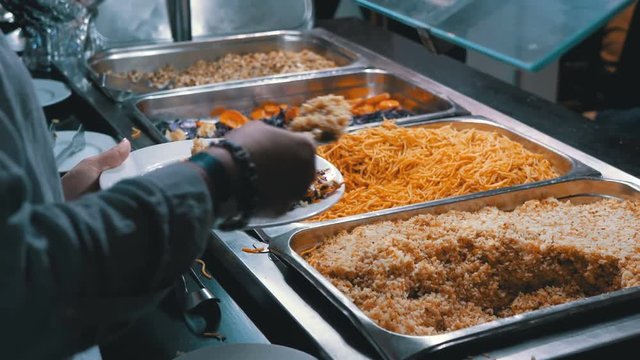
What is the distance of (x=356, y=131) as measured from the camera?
2365 mm

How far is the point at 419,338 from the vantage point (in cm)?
132

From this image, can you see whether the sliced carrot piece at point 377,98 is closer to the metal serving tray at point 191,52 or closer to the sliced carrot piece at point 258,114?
the metal serving tray at point 191,52

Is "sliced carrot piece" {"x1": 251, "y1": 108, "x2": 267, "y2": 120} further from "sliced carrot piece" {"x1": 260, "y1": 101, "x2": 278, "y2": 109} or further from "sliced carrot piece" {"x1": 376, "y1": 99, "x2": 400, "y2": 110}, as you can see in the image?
"sliced carrot piece" {"x1": 376, "y1": 99, "x2": 400, "y2": 110}

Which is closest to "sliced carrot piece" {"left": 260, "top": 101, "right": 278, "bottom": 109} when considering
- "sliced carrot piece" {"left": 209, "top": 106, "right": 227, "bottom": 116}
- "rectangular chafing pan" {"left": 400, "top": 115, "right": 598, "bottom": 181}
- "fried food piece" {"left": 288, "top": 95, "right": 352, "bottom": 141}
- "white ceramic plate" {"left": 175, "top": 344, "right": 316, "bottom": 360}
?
"sliced carrot piece" {"left": 209, "top": 106, "right": 227, "bottom": 116}

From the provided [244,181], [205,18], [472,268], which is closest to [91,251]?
[244,181]

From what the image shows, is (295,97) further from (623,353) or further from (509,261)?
(623,353)

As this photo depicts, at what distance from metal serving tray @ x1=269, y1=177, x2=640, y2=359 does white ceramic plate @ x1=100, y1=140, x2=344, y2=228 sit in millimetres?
94

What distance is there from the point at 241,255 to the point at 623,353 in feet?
2.61

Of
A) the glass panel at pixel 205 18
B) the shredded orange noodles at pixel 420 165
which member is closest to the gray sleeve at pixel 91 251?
the shredded orange noodles at pixel 420 165

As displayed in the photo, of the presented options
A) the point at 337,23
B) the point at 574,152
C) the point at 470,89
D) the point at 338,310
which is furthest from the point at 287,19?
the point at 338,310

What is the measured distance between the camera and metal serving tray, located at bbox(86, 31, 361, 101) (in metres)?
3.14

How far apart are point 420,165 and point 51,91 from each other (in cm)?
153

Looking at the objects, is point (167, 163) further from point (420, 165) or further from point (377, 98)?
point (377, 98)

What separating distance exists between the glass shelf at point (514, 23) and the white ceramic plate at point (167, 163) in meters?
0.40
